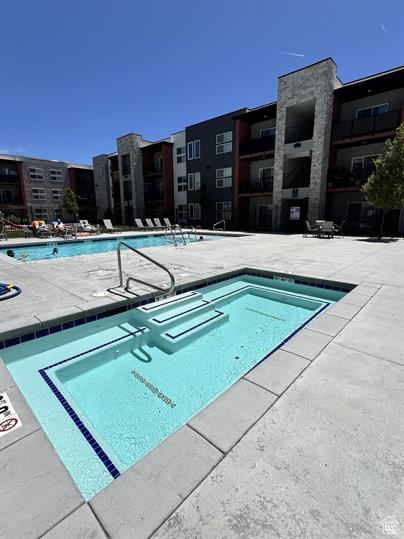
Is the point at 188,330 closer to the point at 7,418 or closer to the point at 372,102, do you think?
the point at 7,418

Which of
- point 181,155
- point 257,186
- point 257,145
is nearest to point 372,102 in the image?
point 257,145

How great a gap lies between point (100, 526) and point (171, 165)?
1087 inches

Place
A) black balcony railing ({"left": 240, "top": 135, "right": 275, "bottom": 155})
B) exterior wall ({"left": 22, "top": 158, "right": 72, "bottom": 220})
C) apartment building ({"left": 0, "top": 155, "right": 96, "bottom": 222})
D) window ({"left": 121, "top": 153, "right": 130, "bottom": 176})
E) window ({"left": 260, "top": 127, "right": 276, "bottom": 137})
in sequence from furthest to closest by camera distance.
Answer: exterior wall ({"left": 22, "top": 158, "right": 72, "bottom": 220}) < apartment building ({"left": 0, "top": 155, "right": 96, "bottom": 222}) < window ({"left": 121, "top": 153, "right": 130, "bottom": 176}) < window ({"left": 260, "top": 127, "right": 276, "bottom": 137}) < black balcony railing ({"left": 240, "top": 135, "right": 275, "bottom": 155})

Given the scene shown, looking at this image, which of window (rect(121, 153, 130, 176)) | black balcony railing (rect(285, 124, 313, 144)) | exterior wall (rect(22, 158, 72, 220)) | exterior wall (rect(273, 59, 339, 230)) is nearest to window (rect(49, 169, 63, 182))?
exterior wall (rect(22, 158, 72, 220))

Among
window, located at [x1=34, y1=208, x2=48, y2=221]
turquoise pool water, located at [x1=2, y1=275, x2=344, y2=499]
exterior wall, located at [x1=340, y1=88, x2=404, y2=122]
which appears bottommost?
turquoise pool water, located at [x1=2, y1=275, x2=344, y2=499]

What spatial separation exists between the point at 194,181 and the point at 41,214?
68.3 feet

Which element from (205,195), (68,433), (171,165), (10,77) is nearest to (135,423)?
(68,433)

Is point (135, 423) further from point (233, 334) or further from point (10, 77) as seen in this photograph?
point (10, 77)

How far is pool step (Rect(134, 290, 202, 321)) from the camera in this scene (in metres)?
3.91

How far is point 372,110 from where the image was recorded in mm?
15500

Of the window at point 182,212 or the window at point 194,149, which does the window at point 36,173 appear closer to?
the window at point 182,212

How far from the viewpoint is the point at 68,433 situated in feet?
6.57

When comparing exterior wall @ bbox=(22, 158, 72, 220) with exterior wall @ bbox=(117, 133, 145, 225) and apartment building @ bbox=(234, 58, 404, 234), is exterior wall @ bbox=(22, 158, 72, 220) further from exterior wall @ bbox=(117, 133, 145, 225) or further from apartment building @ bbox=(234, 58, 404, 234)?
apartment building @ bbox=(234, 58, 404, 234)

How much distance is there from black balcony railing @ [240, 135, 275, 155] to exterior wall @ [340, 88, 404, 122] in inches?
178
